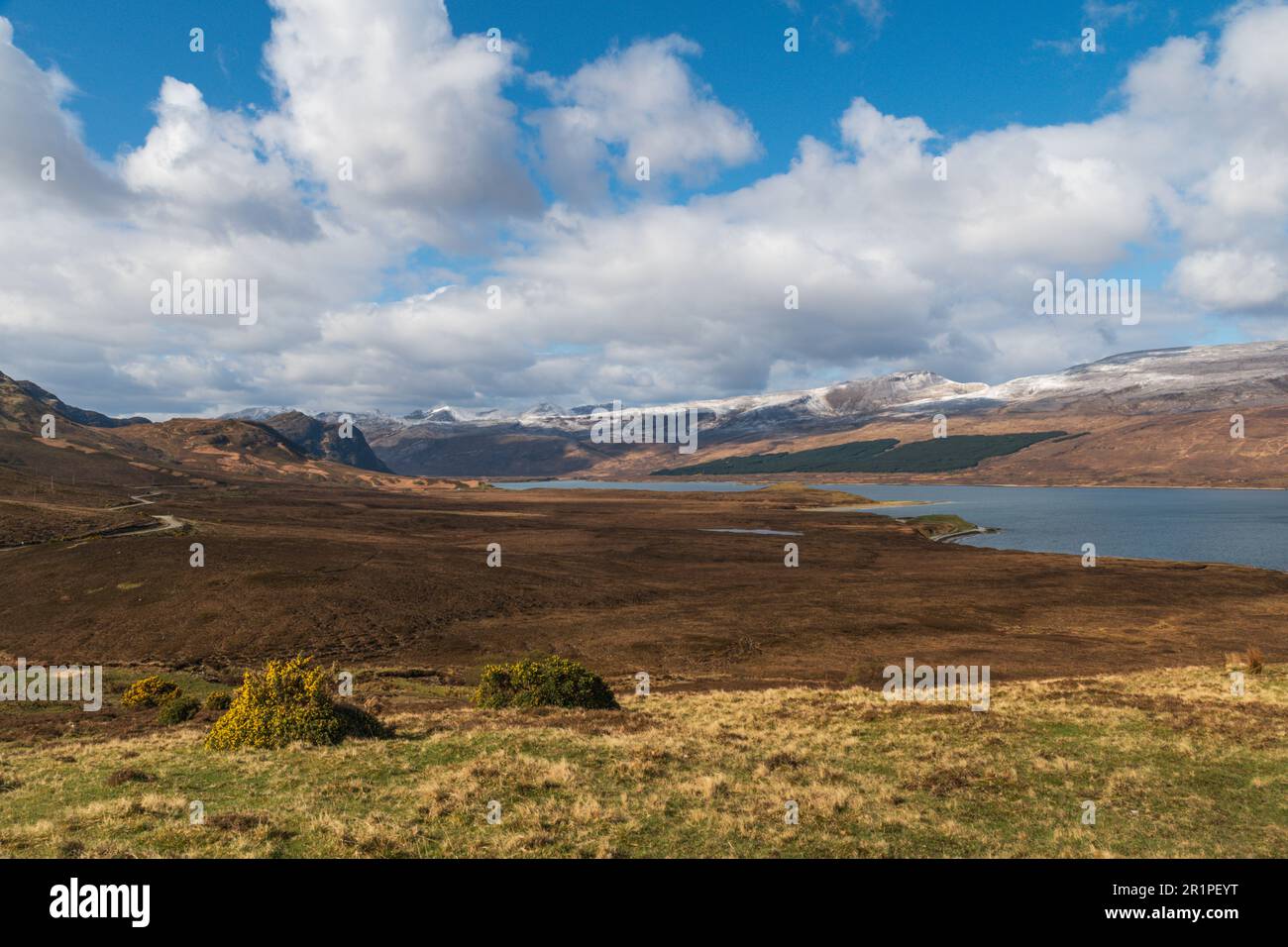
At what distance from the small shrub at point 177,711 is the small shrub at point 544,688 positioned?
10.1 metres

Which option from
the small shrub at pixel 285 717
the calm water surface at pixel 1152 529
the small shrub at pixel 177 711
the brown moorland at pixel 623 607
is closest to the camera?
the small shrub at pixel 285 717

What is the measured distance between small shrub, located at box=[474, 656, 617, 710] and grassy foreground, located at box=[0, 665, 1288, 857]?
357 centimetres

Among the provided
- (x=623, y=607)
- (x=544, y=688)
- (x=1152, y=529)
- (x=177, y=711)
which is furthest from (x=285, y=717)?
(x=1152, y=529)

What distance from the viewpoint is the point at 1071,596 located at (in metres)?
71.1

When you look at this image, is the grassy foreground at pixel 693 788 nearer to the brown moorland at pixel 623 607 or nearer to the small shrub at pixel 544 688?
the small shrub at pixel 544 688

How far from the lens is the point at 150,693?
31016 millimetres

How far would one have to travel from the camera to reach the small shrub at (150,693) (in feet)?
99.6

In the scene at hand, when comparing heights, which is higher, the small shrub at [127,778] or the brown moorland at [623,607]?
the small shrub at [127,778]

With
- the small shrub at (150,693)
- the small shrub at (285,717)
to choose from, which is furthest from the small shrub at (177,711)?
the small shrub at (285,717)

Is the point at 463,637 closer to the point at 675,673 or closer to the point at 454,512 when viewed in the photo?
the point at 675,673

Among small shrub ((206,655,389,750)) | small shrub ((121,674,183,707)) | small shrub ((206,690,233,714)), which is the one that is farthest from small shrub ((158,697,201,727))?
small shrub ((206,655,389,750))

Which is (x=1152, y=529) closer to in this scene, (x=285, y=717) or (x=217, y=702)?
(x=217, y=702)

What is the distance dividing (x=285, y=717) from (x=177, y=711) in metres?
9.00
